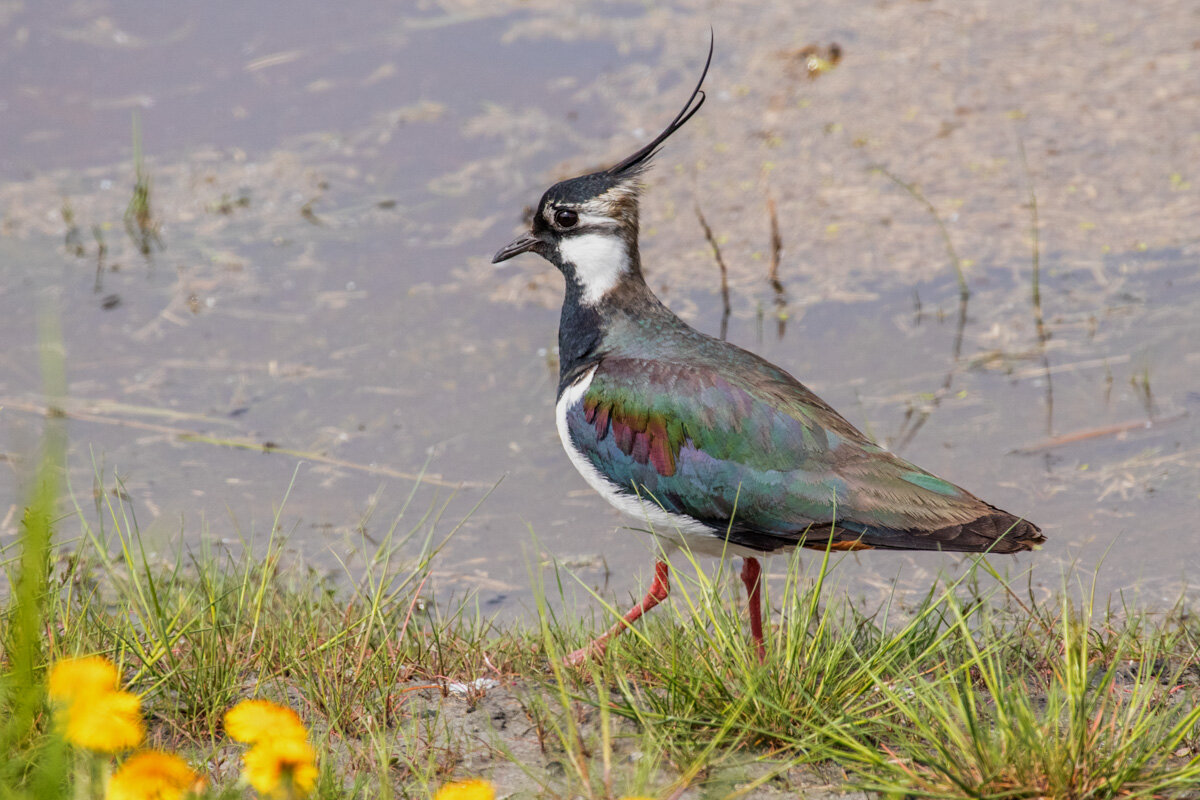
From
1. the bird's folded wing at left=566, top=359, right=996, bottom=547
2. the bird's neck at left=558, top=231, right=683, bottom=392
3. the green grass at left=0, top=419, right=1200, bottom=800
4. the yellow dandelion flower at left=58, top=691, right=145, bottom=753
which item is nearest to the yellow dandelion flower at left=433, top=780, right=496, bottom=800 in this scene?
the green grass at left=0, top=419, right=1200, bottom=800

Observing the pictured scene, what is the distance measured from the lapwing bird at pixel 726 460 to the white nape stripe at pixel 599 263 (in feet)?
0.04

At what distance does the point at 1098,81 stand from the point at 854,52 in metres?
1.42

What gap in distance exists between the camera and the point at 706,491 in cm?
411

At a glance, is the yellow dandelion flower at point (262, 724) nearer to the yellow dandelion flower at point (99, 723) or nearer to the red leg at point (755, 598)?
the yellow dandelion flower at point (99, 723)

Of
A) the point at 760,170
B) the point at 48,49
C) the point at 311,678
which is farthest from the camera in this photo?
the point at 48,49

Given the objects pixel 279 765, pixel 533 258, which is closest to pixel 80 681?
pixel 279 765

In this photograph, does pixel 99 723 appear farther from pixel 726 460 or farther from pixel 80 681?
pixel 726 460

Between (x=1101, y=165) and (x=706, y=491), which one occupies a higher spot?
(x=1101, y=165)

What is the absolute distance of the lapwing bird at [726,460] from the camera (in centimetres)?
388

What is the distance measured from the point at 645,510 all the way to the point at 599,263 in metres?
1.00

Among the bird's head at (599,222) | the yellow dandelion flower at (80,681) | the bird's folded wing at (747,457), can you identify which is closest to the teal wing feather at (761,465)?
the bird's folded wing at (747,457)

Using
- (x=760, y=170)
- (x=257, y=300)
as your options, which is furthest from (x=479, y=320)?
(x=760, y=170)

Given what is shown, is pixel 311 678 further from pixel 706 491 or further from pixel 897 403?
pixel 897 403

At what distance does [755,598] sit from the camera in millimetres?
4117
